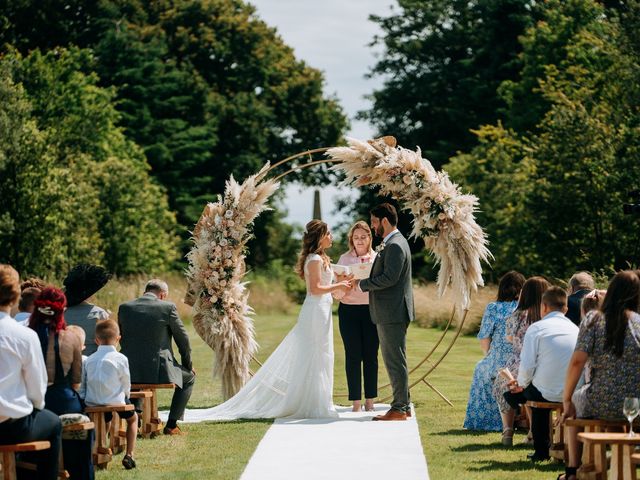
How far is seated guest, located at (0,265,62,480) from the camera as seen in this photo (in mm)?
7535

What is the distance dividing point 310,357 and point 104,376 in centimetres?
387

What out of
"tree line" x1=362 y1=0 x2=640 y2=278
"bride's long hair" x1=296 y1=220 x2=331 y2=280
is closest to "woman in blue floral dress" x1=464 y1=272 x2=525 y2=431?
"bride's long hair" x1=296 y1=220 x2=331 y2=280

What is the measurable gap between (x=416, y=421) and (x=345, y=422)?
760 millimetres

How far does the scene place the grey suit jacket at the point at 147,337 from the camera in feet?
38.2

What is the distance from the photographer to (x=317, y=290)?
1335cm

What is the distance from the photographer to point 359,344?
13719 millimetres

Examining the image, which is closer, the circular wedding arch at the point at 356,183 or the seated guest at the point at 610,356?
the seated guest at the point at 610,356

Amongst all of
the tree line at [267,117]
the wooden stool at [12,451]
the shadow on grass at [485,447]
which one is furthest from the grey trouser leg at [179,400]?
the tree line at [267,117]

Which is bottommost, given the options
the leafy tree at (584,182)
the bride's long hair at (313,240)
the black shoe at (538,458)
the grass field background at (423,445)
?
the grass field background at (423,445)

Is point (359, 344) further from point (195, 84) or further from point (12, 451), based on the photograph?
point (195, 84)

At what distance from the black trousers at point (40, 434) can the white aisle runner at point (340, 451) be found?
6.09ft

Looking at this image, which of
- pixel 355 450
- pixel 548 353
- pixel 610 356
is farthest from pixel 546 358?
pixel 355 450

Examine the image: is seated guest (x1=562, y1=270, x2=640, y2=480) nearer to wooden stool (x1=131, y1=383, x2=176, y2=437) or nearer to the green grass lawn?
the green grass lawn

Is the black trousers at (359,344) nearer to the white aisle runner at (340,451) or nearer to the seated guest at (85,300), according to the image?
the white aisle runner at (340,451)
